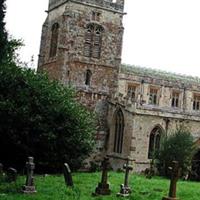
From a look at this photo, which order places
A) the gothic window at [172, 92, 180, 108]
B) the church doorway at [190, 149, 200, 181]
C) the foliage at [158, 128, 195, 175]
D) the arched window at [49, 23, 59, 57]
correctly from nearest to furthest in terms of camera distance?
the foliage at [158, 128, 195, 175] < the church doorway at [190, 149, 200, 181] < the arched window at [49, 23, 59, 57] < the gothic window at [172, 92, 180, 108]

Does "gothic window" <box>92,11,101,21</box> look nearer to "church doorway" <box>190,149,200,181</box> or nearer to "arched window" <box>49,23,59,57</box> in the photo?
"arched window" <box>49,23,59,57</box>

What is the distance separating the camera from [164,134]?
39.7m

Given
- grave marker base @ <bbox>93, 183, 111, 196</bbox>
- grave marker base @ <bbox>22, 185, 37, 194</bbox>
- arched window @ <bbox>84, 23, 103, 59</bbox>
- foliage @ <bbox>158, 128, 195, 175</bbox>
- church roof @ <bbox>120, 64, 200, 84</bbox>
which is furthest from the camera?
church roof @ <bbox>120, 64, 200, 84</bbox>

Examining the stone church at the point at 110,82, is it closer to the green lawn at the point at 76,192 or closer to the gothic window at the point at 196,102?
the gothic window at the point at 196,102

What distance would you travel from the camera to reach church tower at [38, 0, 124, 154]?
4266 centimetres

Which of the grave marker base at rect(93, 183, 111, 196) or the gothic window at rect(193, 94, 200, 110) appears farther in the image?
the gothic window at rect(193, 94, 200, 110)

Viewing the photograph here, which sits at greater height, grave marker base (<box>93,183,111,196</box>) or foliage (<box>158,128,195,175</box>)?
foliage (<box>158,128,195,175</box>)

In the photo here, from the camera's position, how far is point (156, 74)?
161ft

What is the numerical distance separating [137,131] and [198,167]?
549 cm

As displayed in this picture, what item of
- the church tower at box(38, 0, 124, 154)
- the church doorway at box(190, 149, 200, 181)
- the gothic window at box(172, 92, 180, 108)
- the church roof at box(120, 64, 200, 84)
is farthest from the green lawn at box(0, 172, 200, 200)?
A: the gothic window at box(172, 92, 180, 108)

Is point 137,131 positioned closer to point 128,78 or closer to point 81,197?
point 128,78

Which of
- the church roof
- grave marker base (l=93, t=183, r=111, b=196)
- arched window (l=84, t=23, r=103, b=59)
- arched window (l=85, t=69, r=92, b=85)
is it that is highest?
arched window (l=84, t=23, r=103, b=59)

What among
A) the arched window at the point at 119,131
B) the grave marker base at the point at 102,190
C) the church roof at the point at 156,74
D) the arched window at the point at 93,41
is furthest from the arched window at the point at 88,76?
the grave marker base at the point at 102,190

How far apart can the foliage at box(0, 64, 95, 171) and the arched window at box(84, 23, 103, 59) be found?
515 inches
